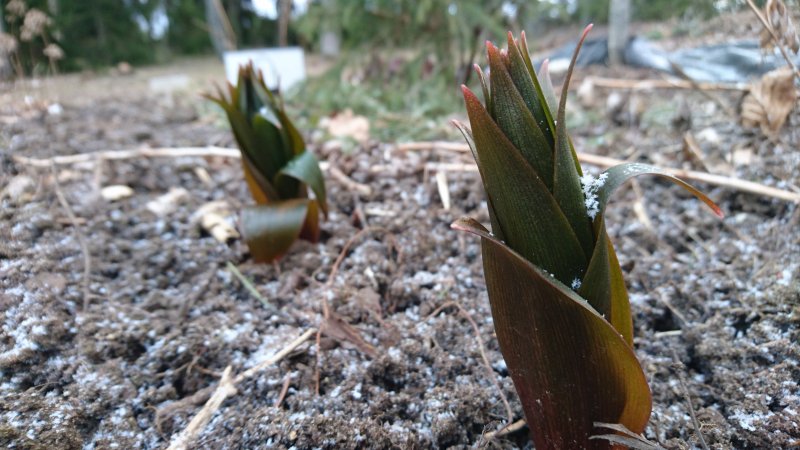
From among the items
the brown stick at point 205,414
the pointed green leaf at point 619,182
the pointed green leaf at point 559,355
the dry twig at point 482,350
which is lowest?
the brown stick at point 205,414

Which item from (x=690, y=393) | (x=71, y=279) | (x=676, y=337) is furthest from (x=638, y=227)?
(x=71, y=279)

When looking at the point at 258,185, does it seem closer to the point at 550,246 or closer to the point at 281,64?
the point at 550,246

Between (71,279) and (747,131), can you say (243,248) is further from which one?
(747,131)

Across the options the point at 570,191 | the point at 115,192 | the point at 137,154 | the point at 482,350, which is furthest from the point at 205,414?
the point at 137,154

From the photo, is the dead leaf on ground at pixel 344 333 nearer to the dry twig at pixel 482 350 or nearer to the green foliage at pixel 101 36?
the dry twig at pixel 482 350

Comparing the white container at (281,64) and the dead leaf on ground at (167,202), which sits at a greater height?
the white container at (281,64)

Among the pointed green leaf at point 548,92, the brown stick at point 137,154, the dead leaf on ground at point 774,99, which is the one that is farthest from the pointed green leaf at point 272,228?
the dead leaf on ground at point 774,99
